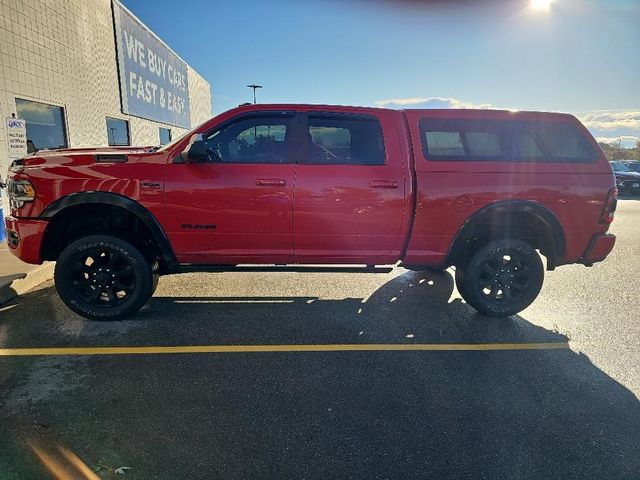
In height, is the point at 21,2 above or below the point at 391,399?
above

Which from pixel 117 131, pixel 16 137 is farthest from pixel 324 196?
pixel 117 131

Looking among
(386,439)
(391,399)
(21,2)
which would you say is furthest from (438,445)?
(21,2)

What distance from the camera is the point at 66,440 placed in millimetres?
2324

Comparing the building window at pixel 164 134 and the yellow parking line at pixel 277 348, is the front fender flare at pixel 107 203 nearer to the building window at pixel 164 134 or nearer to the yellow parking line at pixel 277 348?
the yellow parking line at pixel 277 348

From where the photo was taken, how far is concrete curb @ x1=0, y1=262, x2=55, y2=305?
442 centimetres

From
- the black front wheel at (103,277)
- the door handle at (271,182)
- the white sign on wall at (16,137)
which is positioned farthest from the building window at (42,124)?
the door handle at (271,182)

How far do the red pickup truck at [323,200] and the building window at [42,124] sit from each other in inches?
244

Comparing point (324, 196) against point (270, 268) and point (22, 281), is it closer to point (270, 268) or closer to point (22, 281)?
point (270, 268)

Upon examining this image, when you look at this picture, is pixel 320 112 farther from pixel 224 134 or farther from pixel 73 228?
pixel 73 228

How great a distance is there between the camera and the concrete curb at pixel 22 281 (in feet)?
14.5

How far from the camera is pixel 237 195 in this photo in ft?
12.6

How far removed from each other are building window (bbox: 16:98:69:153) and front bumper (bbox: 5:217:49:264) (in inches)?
229

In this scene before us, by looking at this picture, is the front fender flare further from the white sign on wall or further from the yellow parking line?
the white sign on wall

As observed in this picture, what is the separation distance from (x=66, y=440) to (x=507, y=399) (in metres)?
2.90
